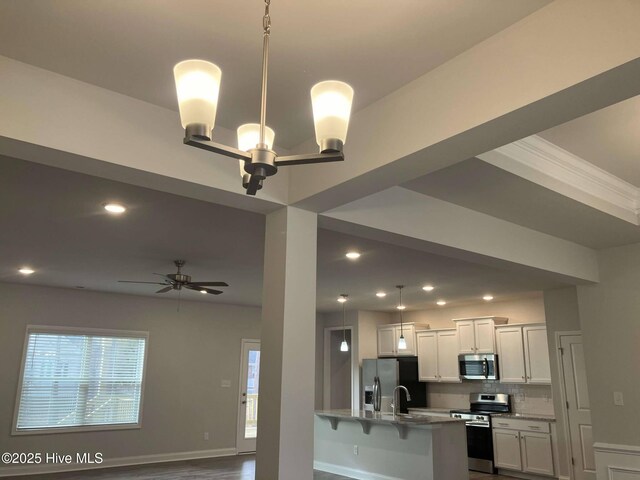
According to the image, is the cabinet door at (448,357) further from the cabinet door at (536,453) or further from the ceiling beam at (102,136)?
the ceiling beam at (102,136)

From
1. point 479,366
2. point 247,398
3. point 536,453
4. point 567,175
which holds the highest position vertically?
point 567,175

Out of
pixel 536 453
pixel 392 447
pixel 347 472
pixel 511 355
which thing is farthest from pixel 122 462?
pixel 511 355

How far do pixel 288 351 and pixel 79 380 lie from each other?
6.06 meters

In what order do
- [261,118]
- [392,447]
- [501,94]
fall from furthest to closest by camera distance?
[392,447] → [501,94] → [261,118]

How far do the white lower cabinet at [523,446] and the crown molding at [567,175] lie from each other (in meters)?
4.03

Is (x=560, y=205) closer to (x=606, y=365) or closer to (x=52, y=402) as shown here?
(x=606, y=365)

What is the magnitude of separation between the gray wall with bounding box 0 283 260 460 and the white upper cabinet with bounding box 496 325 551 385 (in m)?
4.36

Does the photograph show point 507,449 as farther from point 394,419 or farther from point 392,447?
point 394,419

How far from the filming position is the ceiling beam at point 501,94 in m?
1.72

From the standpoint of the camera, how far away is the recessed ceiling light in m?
3.91

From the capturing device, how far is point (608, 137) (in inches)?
123

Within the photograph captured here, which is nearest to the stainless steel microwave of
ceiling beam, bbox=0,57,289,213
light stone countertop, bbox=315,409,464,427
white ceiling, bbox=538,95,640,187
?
light stone countertop, bbox=315,409,464,427

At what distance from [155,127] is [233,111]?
16.0 inches

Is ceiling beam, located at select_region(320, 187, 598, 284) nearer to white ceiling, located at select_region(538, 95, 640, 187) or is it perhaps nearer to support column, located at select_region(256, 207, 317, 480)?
support column, located at select_region(256, 207, 317, 480)
